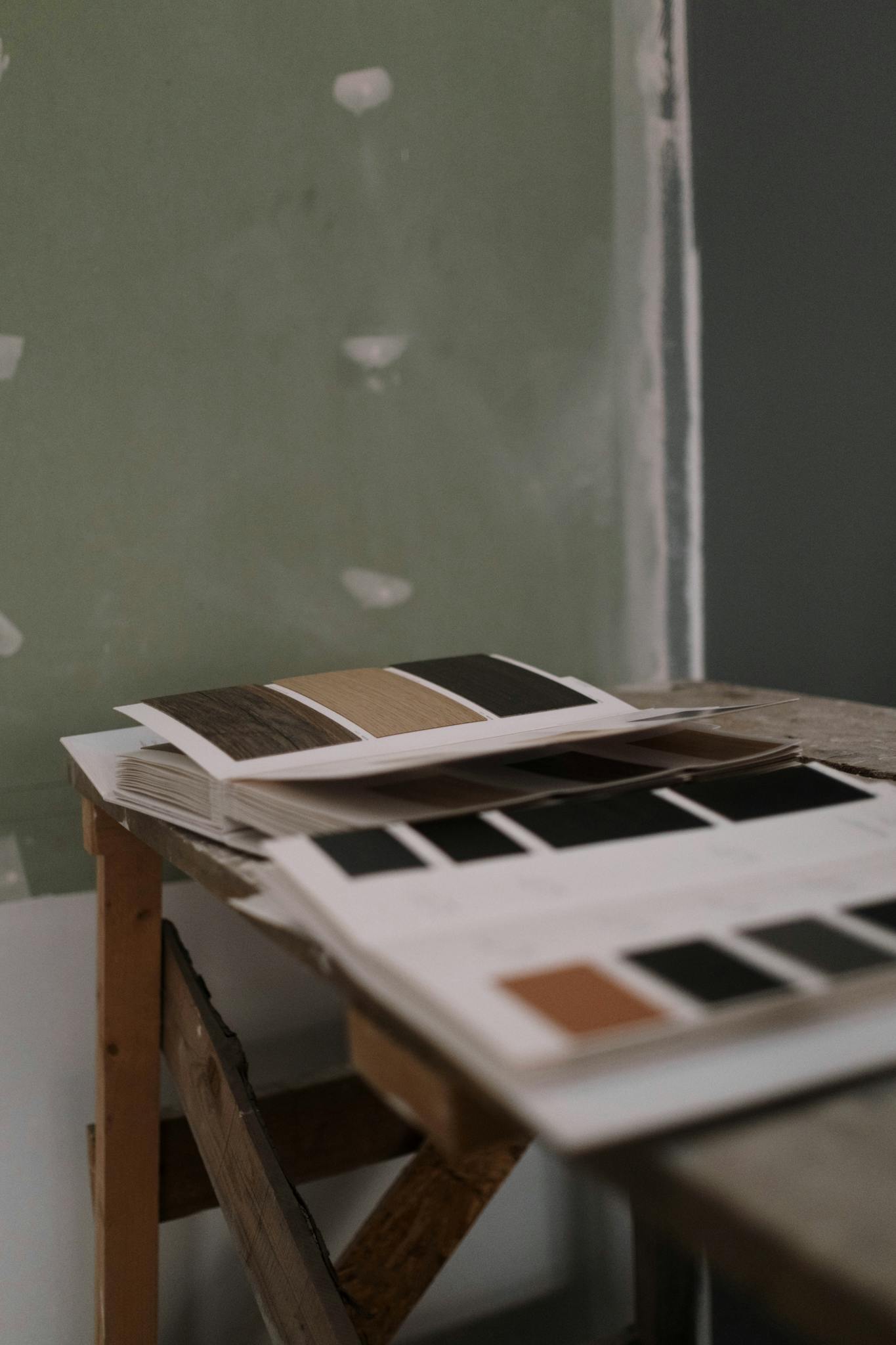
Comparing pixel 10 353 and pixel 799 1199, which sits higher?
pixel 10 353

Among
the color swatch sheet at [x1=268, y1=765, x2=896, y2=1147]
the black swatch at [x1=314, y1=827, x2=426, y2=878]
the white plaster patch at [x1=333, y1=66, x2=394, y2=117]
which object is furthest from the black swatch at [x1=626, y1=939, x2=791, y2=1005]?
the white plaster patch at [x1=333, y1=66, x2=394, y2=117]

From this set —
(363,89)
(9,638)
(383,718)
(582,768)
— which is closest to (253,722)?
(383,718)

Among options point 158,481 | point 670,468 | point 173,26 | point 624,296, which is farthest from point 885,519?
point 173,26

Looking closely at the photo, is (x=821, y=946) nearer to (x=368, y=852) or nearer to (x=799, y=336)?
(x=368, y=852)

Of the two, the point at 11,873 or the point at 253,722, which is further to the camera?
the point at 11,873

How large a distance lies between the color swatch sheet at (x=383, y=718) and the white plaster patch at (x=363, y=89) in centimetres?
57

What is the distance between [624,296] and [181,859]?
84cm

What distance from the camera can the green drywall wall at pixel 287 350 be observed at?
913 millimetres

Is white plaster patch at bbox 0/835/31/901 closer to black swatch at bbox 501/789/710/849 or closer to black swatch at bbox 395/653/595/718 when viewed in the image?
black swatch at bbox 395/653/595/718

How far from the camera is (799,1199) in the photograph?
9.4 inches

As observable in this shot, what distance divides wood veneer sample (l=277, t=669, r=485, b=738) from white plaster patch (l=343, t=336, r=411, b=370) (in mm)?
415

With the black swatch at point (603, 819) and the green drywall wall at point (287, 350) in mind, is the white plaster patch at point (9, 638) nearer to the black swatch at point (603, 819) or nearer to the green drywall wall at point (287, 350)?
the green drywall wall at point (287, 350)

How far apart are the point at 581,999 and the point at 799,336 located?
0.92 metres

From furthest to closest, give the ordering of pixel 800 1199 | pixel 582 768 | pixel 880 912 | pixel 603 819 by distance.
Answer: pixel 582 768, pixel 603 819, pixel 880 912, pixel 800 1199
